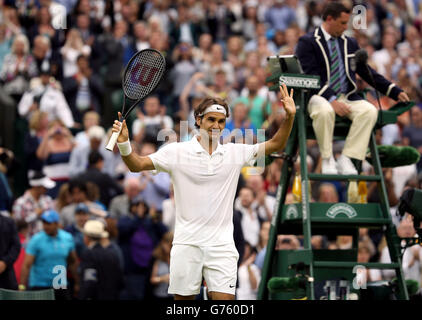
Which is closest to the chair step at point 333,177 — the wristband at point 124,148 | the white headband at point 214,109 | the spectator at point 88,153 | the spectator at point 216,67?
the white headband at point 214,109

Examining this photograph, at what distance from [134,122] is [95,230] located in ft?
12.9

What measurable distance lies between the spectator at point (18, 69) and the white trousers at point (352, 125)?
8631 millimetres

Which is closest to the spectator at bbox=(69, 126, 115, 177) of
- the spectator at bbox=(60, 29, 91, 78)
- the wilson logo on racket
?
the spectator at bbox=(60, 29, 91, 78)

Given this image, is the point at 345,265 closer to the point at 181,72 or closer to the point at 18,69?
the point at 181,72

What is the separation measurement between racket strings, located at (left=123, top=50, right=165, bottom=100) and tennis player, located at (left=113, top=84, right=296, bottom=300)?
43 centimetres

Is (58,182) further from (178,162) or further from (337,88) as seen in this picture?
(178,162)

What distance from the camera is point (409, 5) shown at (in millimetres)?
22812

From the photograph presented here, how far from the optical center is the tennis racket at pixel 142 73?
24.3ft

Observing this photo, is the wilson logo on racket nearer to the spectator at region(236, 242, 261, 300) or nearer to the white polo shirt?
the white polo shirt

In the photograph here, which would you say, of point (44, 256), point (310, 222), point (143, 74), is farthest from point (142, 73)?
point (44, 256)

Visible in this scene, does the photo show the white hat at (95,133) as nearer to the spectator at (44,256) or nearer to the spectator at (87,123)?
the spectator at (87,123)

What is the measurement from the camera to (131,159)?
7184 millimetres

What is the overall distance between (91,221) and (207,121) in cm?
549
